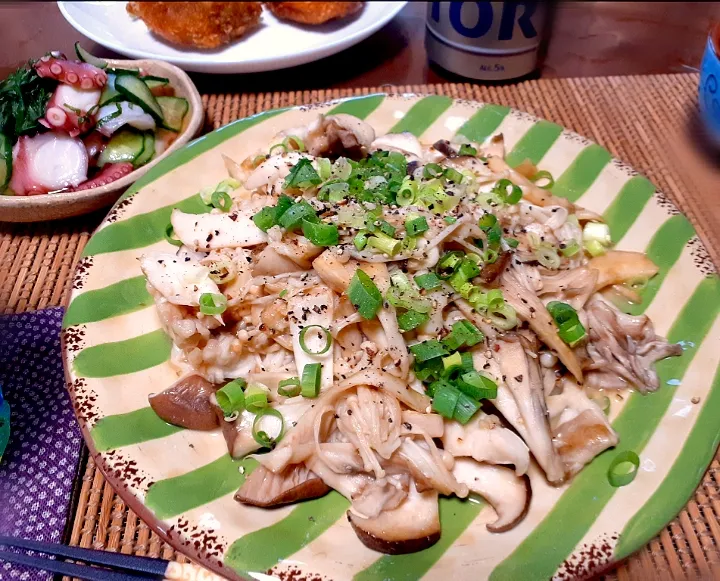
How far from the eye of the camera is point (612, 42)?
452cm

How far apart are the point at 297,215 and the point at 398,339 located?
2.17 ft

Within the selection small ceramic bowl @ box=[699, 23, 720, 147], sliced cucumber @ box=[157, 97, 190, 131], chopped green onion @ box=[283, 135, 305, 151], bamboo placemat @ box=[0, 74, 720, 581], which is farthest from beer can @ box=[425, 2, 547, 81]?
sliced cucumber @ box=[157, 97, 190, 131]

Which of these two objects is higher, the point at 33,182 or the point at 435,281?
the point at 435,281

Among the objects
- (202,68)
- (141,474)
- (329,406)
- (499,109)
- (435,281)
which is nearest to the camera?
(141,474)

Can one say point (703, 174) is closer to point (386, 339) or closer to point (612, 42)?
point (386, 339)

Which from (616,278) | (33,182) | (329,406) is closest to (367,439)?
(329,406)

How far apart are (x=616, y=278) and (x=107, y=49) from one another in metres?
3.82

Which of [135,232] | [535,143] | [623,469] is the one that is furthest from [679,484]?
[135,232]

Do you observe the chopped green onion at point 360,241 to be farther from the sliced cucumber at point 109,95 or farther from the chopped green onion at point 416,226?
the sliced cucumber at point 109,95

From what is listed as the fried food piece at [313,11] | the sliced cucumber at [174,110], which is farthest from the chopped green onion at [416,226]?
the fried food piece at [313,11]

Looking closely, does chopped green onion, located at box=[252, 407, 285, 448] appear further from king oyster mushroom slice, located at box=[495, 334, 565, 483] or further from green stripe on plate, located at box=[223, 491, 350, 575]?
king oyster mushroom slice, located at box=[495, 334, 565, 483]

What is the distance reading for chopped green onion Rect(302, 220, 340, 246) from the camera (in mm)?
2105

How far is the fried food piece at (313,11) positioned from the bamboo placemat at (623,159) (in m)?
0.79

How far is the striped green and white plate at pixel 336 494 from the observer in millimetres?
1613
